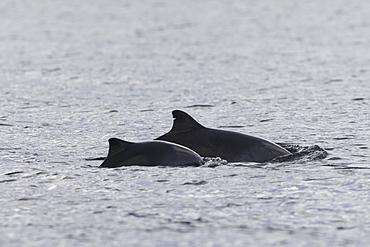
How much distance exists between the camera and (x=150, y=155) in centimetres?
1272

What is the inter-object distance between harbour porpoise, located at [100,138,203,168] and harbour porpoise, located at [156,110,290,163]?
400 mm

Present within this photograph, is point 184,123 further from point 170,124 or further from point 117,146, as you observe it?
point 170,124

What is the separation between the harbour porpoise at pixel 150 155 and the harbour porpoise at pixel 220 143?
400 mm

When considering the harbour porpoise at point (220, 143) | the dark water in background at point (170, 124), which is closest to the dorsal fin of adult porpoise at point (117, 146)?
the dark water in background at point (170, 124)

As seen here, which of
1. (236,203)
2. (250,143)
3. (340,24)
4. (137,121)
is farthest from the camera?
(340,24)

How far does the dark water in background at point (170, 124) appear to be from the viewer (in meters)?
9.85

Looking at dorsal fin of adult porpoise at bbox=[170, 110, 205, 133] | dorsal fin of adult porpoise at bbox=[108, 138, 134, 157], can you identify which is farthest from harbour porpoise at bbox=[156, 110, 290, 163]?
dorsal fin of adult porpoise at bbox=[108, 138, 134, 157]

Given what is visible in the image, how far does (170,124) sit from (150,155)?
17.5 ft

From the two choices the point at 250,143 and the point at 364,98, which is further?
the point at 364,98

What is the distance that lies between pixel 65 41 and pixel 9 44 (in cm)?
A: 253

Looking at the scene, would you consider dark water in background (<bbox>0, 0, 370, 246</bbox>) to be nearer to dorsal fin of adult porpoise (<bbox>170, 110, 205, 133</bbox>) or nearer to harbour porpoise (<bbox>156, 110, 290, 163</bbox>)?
harbour porpoise (<bbox>156, 110, 290, 163</bbox>)

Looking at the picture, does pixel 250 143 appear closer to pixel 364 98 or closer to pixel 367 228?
pixel 367 228

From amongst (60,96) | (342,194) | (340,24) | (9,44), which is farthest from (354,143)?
(340,24)

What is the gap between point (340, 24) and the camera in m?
46.8
